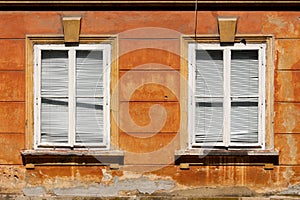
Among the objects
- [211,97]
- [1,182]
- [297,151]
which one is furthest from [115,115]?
[297,151]

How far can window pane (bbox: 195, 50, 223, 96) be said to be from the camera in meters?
7.84

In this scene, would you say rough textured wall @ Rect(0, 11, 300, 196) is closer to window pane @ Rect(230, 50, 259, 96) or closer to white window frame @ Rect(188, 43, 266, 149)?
white window frame @ Rect(188, 43, 266, 149)

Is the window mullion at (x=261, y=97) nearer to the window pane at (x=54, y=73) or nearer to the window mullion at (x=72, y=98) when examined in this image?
the window mullion at (x=72, y=98)

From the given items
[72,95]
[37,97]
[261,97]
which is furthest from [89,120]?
[261,97]

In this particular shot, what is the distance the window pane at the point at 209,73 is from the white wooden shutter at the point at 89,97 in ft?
4.57

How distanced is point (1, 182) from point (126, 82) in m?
2.32

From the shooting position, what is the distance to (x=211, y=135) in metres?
7.84

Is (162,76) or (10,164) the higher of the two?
(162,76)

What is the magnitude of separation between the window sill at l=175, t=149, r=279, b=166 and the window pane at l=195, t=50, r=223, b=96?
2.76ft

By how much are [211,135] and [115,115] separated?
1.40 m

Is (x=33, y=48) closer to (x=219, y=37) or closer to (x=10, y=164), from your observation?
(x=10, y=164)

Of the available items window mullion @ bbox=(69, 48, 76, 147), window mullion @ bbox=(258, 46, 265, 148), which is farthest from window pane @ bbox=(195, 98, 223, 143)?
window mullion @ bbox=(69, 48, 76, 147)

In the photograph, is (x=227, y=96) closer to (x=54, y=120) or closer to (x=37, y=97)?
(x=54, y=120)
